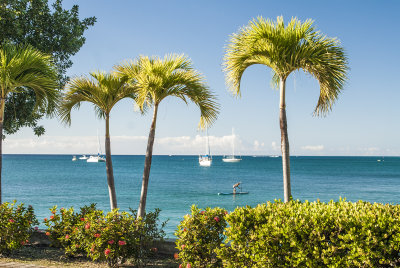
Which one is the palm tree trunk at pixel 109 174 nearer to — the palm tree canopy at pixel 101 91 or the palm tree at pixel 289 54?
the palm tree canopy at pixel 101 91

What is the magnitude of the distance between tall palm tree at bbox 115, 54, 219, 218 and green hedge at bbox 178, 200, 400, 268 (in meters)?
3.47

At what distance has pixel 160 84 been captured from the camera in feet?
25.0

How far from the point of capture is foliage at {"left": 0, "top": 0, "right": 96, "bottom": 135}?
956 cm

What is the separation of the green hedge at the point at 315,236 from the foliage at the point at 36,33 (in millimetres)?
7414

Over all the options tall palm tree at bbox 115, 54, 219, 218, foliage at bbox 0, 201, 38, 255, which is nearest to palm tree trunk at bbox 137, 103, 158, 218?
tall palm tree at bbox 115, 54, 219, 218

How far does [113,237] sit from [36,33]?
732 centimetres

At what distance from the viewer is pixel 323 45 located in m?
6.55

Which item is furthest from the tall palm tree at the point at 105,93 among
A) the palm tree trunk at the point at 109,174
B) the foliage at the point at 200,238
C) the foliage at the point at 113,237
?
the foliage at the point at 200,238

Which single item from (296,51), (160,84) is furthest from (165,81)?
(296,51)

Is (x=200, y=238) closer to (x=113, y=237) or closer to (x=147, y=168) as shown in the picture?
(x=113, y=237)

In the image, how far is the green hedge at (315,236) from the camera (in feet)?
13.8

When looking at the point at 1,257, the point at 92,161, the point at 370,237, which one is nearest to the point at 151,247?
the point at 1,257

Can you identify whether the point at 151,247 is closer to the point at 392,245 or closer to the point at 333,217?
the point at 333,217

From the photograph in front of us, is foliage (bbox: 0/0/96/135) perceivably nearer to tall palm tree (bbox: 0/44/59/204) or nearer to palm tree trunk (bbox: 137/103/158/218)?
tall palm tree (bbox: 0/44/59/204)
